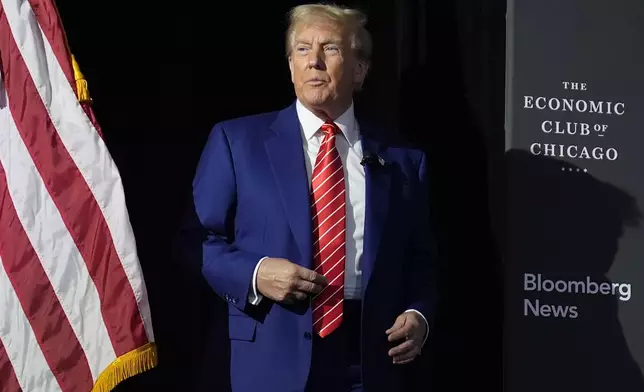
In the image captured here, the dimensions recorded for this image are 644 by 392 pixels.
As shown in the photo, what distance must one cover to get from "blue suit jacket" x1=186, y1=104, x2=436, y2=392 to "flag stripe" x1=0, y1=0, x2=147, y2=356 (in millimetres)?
249

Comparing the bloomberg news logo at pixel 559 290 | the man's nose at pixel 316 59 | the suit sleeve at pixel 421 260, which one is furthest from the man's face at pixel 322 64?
the bloomberg news logo at pixel 559 290

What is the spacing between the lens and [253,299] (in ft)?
8.96


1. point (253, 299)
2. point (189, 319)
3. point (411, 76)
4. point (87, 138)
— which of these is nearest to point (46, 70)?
point (87, 138)

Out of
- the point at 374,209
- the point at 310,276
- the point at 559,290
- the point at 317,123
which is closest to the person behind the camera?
the point at 310,276

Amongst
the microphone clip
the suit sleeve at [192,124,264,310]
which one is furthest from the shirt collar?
the suit sleeve at [192,124,264,310]

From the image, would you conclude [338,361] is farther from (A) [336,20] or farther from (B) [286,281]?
(A) [336,20]

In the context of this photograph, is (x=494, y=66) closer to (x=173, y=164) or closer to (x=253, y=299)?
(x=173, y=164)

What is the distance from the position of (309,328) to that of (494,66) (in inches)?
58.5

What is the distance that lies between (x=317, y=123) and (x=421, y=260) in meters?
0.51

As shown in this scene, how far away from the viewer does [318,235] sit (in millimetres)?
2785

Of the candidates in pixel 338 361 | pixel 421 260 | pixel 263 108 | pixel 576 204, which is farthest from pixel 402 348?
pixel 263 108

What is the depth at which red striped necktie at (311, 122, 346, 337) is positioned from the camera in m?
2.74

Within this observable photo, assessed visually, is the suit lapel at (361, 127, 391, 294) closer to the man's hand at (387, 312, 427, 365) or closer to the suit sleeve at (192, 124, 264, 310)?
the man's hand at (387, 312, 427, 365)

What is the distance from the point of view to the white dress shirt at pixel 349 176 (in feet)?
9.16
